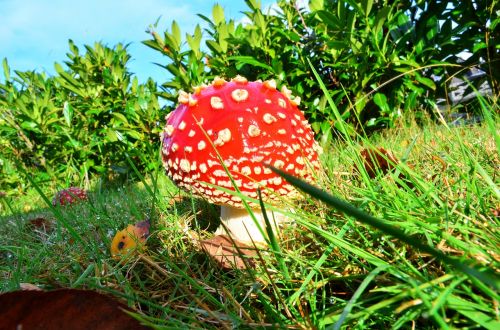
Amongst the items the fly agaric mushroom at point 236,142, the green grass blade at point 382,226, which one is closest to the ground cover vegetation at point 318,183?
the green grass blade at point 382,226

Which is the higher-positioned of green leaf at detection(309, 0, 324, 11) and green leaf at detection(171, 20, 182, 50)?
green leaf at detection(171, 20, 182, 50)

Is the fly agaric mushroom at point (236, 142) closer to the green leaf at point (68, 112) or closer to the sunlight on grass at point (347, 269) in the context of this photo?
the sunlight on grass at point (347, 269)

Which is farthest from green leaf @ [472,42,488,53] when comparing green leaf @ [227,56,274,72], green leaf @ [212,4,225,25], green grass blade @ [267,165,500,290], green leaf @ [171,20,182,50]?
green grass blade @ [267,165,500,290]

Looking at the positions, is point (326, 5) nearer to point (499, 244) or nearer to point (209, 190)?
point (209, 190)

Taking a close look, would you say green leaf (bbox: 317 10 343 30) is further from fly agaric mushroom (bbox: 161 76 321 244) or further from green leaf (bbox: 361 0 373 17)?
fly agaric mushroom (bbox: 161 76 321 244)

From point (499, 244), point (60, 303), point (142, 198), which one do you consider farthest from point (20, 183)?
point (499, 244)

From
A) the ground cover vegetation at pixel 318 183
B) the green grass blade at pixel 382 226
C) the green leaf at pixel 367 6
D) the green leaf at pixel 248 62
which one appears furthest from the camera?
the green leaf at pixel 248 62
